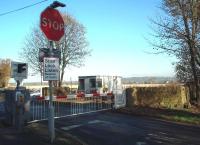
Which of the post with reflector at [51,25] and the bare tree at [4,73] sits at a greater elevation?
the bare tree at [4,73]

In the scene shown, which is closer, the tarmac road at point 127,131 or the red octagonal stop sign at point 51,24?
the red octagonal stop sign at point 51,24

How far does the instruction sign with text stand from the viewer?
1291cm

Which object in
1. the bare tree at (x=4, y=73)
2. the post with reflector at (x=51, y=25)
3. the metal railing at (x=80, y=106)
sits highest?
the bare tree at (x=4, y=73)

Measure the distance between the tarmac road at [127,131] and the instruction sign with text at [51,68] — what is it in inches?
98.1

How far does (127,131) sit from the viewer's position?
648 inches

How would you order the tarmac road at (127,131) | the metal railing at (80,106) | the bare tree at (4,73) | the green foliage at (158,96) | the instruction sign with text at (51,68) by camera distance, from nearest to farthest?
the instruction sign with text at (51,68) → the tarmac road at (127,131) → the metal railing at (80,106) → the green foliage at (158,96) → the bare tree at (4,73)

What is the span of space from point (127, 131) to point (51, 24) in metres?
5.79

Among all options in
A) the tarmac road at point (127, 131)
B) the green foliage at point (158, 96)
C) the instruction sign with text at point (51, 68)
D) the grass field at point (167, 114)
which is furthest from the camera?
the green foliage at point (158, 96)

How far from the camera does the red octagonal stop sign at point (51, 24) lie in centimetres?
1262

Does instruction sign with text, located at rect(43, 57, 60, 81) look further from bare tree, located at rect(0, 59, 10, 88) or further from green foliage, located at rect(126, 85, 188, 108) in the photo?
bare tree, located at rect(0, 59, 10, 88)

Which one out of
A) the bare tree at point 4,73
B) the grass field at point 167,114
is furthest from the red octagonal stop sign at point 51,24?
the bare tree at point 4,73

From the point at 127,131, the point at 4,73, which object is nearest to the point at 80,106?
the point at 127,131

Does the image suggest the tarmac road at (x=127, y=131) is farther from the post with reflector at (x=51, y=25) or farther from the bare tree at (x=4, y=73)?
the bare tree at (x=4, y=73)

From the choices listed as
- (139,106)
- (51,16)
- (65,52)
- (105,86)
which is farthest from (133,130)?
(65,52)
